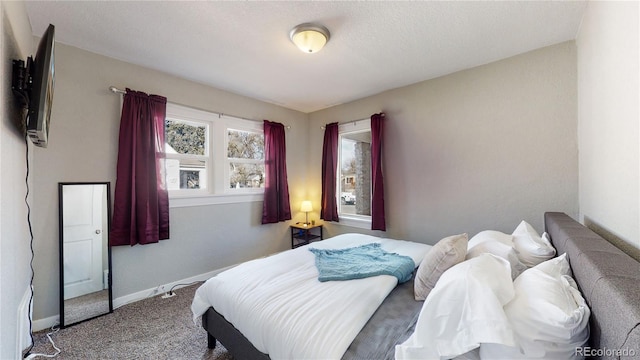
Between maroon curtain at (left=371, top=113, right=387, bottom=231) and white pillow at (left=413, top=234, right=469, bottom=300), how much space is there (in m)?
1.83

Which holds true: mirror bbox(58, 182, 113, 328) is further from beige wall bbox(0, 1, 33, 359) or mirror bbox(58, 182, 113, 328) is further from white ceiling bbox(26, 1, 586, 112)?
white ceiling bbox(26, 1, 586, 112)

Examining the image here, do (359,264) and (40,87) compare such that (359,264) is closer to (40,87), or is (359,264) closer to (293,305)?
(293,305)

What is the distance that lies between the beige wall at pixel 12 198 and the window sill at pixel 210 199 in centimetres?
120

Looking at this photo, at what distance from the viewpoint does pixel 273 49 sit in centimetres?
234

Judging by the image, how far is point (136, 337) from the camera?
2.02 m

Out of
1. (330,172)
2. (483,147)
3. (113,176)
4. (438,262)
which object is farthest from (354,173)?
(113,176)

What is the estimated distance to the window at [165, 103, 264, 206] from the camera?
2.99 meters

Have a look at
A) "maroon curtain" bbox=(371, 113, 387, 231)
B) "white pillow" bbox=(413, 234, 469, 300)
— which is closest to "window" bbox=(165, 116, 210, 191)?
"maroon curtain" bbox=(371, 113, 387, 231)

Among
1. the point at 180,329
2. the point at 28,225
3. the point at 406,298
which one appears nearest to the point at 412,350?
the point at 406,298

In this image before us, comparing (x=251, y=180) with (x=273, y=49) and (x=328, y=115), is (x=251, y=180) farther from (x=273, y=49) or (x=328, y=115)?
(x=273, y=49)

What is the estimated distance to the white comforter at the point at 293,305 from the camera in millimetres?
1156

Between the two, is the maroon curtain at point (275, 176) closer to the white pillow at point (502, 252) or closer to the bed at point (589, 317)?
the bed at point (589, 317)

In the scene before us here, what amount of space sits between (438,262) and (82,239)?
3040mm

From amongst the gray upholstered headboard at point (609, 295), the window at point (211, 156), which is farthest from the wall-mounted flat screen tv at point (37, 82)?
the gray upholstered headboard at point (609, 295)
